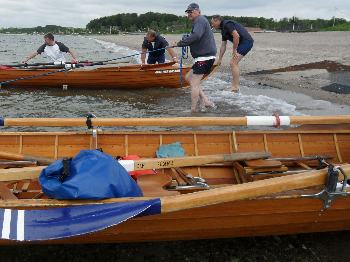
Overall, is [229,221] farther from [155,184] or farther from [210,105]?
[210,105]

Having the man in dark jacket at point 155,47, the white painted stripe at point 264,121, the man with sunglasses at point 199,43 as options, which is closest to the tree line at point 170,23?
the man in dark jacket at point 155,47

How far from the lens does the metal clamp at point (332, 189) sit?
3968 millimetres

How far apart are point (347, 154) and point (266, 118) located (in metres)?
1.58

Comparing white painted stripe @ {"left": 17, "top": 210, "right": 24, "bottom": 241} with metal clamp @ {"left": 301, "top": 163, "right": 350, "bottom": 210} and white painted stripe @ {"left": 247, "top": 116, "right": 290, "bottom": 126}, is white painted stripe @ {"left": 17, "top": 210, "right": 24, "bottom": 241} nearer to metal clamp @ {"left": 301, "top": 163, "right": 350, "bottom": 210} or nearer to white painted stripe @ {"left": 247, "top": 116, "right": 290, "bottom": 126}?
metal clamp @ {"left": 301, "top": 163, "right": 350, "bottom": 210}

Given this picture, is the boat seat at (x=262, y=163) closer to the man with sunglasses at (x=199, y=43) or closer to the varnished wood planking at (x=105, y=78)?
the man with sunglasses at (x=199, y=43)

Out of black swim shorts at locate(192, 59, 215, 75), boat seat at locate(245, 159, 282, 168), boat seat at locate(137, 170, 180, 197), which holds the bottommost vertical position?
boat seat at locate(137, 170, 180, 197)

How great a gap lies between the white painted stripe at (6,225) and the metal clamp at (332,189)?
117 inches

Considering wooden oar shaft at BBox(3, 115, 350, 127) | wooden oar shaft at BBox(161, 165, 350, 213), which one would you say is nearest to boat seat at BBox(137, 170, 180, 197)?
wooden oar shaft at BBox(3, 115, 350, 127)

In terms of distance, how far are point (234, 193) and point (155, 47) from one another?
11724 millimetres

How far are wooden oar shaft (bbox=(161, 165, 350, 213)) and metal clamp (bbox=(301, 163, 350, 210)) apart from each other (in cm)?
17

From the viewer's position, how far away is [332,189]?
164 inches

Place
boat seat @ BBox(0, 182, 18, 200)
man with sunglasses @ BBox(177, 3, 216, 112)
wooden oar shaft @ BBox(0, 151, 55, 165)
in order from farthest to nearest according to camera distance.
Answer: man with sunglasses @ BBox(177, 3, 216, 112), wooden oar shaft @ BBox(0, 151, 55, 165), boat seat @ BBox(0, 182, 18, 200)

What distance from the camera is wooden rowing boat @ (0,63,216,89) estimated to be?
49.7 feet

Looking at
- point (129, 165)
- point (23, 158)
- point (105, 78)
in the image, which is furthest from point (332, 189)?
point (105, 78)
